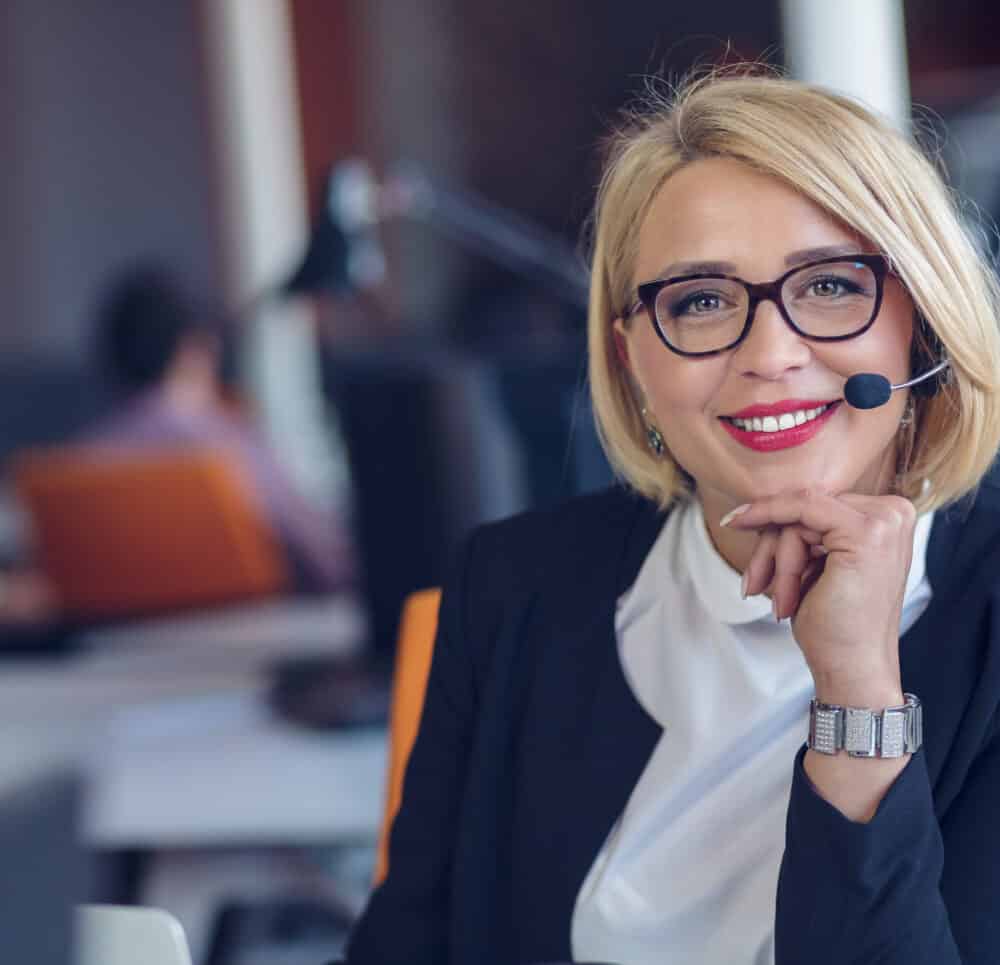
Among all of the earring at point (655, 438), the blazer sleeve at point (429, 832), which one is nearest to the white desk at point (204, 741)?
the blazer sleeve at point (429, 832)

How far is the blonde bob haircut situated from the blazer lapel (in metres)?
0.24

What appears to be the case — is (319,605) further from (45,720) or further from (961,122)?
(961,122)

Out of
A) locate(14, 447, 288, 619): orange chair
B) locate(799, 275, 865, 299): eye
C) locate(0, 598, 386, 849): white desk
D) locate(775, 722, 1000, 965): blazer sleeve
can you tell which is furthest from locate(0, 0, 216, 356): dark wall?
locate(775, 722, 1000, 965): blazer sleeve

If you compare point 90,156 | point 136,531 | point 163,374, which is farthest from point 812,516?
point 90,156

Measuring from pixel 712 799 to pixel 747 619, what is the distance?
14 centimetres

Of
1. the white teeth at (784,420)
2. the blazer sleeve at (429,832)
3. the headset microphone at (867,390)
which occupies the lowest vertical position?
the blazer sleeve at (429,832)

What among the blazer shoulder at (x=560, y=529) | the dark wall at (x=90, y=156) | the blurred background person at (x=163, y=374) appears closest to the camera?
the blazer shoulder at (x=560, y=529)

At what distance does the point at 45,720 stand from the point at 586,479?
1.00 m

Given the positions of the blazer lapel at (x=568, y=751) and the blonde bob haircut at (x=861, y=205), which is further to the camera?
the blazer lapel at (x=568, y=751)

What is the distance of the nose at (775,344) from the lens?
1011mm

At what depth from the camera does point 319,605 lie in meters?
2.99

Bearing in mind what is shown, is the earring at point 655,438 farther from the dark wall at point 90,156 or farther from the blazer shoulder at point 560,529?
the dark wall at point 90,156

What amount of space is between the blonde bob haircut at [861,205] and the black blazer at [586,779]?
67mm

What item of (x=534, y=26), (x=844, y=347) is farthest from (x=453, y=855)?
(x=534, y=26)
